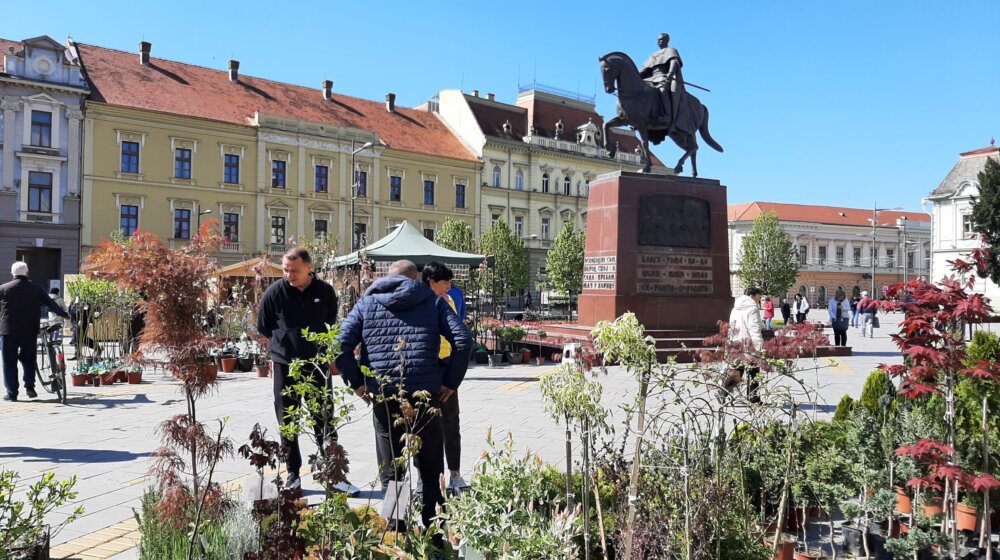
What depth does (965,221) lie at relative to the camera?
5312 centimetres

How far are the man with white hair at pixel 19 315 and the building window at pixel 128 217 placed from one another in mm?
31470

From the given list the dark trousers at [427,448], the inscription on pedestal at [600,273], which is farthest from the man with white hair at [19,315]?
the inscription on pedestal at [600,273]

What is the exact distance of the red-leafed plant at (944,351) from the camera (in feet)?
11.7

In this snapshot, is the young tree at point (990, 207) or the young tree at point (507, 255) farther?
the young tree at point (507, 255)

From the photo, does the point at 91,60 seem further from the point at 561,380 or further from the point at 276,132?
the point at 561,380

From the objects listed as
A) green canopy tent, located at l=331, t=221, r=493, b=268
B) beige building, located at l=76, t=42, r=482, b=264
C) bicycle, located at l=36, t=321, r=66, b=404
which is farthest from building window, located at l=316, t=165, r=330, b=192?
bicycle, located at l=36, t=321, r=66, b=404

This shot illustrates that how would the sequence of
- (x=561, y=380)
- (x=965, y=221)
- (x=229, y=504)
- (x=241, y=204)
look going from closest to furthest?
(x=561, y=380), (x=229, y=504), (x=241, y=204), (x=965, y=221)

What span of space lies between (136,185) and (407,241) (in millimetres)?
28471

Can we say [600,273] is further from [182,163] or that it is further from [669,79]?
[182,163]

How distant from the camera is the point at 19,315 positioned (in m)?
9.09

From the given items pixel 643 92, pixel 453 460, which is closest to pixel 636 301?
pixel 643 92

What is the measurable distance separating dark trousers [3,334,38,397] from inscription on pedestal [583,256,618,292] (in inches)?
383

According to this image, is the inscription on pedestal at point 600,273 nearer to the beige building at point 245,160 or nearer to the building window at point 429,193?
the beige building at point 245,160

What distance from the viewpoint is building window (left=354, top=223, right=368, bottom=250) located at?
45.3m
